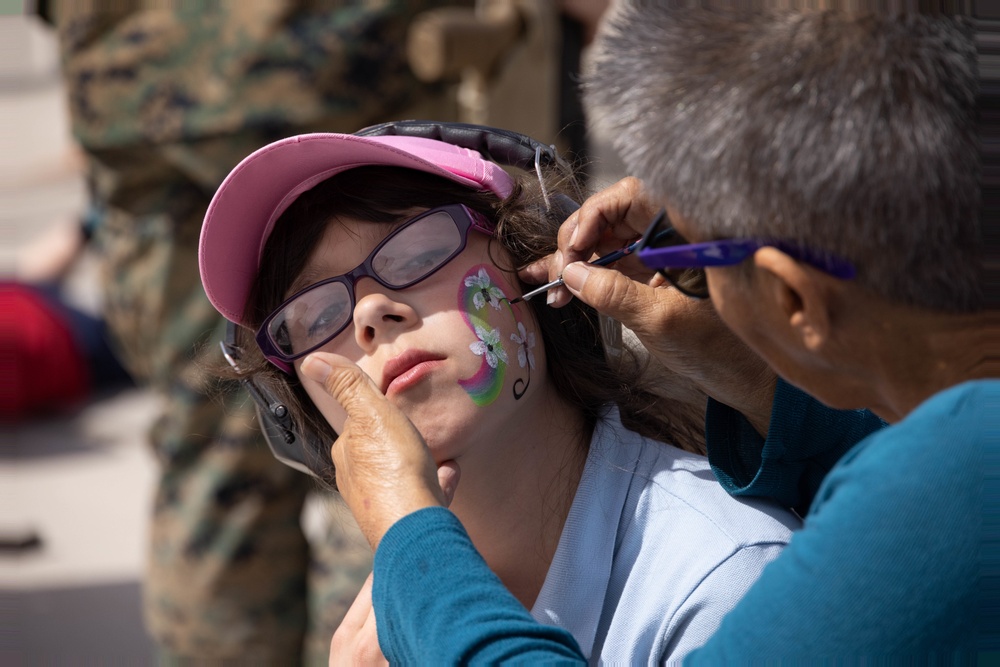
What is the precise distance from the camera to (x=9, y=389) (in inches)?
232

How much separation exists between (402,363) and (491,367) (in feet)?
0.48

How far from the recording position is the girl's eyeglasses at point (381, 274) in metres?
1.89

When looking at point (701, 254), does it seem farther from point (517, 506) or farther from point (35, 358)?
point (35, 358)

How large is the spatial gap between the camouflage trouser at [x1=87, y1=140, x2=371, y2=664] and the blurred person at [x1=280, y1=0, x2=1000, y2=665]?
207cm

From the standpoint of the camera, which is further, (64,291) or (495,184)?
(64,291)

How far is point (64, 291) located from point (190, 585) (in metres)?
3.41

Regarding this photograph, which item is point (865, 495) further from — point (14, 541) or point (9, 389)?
point (9, 389)

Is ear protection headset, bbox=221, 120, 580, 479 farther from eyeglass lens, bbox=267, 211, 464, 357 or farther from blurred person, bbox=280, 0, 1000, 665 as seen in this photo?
blurred person, bbox=280, 0, 1000, 665

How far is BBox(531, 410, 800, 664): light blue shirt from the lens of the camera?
167cm

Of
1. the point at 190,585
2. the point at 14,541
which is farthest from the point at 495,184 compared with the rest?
the point at 14,541

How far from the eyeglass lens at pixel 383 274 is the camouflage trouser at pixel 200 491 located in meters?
1.48

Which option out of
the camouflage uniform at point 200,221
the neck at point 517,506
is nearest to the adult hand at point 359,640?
the neck at point 517,506

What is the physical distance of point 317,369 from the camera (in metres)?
1.77

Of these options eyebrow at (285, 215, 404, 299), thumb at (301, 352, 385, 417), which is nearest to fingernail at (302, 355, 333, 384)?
thumb at (301, 352, 385, 417)
